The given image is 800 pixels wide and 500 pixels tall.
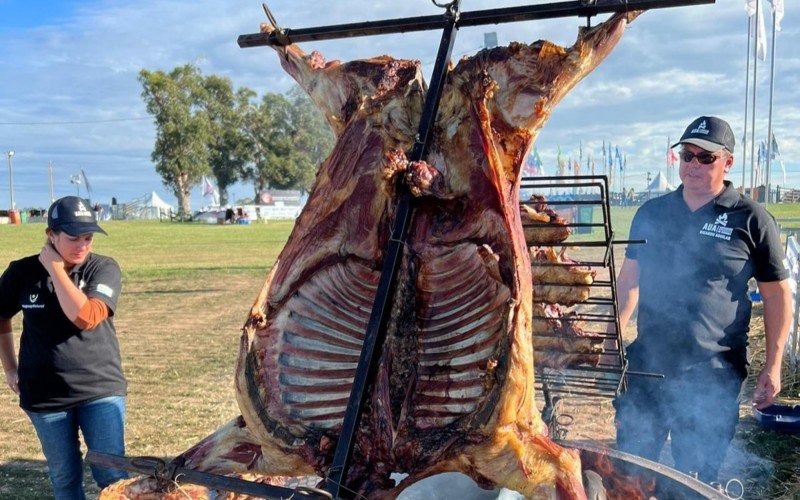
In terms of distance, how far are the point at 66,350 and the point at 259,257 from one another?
1813 centimetres

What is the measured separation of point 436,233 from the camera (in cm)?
244

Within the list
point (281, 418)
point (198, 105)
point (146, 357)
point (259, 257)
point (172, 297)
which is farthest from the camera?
point (198, 105)

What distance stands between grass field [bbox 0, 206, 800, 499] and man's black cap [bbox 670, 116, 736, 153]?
101 inches

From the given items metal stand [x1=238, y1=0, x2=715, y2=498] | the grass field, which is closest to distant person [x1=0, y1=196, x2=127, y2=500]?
the grass field

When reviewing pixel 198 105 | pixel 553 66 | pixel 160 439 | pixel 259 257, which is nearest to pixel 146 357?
pixel 160 439

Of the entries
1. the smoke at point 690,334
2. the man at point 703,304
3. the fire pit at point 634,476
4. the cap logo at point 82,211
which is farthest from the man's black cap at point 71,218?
the smoke at point 690,334

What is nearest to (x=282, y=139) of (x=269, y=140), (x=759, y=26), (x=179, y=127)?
(x=269, y=140)

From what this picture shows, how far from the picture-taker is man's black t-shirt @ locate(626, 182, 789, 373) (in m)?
3.54

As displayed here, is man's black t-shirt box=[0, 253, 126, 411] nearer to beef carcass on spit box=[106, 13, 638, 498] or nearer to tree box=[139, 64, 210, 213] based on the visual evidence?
beef carcass on spit box=[106, 13, 638, 498]

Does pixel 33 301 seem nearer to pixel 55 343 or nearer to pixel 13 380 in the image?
pixel 55 343

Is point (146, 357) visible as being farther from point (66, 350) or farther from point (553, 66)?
point (553, 66)

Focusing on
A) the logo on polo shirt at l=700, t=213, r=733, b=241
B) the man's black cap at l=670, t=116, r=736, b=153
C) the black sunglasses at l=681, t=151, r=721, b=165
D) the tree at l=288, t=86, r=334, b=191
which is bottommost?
the logo on polo shirt at l=700, t=213, r=733, b=241

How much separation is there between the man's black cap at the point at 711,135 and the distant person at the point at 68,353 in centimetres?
330

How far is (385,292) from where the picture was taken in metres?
2.04
